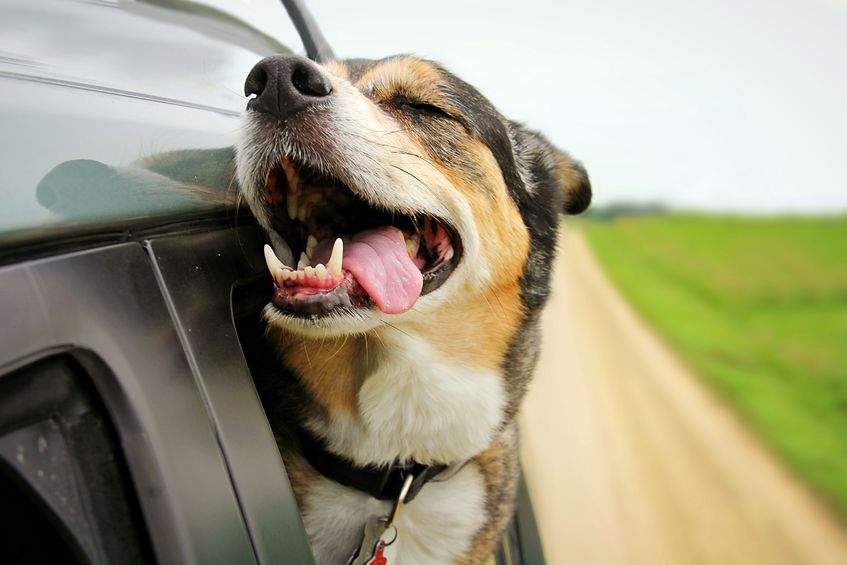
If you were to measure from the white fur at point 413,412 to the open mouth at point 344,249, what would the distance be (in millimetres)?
248

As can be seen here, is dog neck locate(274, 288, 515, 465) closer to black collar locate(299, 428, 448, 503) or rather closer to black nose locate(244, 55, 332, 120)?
black collar locate(299, 428, 448, 503)

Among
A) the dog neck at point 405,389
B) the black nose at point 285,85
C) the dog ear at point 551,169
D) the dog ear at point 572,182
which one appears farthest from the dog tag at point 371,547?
the dog ear at point 572,182

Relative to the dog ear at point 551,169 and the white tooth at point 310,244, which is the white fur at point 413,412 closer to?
the white tooth at point 310,244

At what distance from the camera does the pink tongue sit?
6.08 feet

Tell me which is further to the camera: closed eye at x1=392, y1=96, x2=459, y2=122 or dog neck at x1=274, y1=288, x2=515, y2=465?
closed eye at x1=392, y1=96, x2=459, y2=122

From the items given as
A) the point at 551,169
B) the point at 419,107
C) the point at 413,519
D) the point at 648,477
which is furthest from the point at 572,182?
the point at 648,477

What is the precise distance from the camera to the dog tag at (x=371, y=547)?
1.94 metres

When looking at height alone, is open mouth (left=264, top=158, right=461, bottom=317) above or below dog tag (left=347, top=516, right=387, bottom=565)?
above

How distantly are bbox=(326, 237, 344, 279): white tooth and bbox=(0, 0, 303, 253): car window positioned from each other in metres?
0.28

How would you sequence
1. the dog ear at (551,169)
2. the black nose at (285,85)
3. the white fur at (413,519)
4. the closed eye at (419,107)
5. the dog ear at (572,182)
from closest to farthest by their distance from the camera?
the black nose at (285,85) < the white fur at (413,519) < the closed eye at (419,107) < the dog ear at (551,169) < the dog ear at (572,182)

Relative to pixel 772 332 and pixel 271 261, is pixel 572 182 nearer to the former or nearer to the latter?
pixel 271 261

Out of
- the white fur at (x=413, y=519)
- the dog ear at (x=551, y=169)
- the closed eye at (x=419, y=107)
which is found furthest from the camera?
the dog ear at (x=551, y=169)

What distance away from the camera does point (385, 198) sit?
2.05 meters

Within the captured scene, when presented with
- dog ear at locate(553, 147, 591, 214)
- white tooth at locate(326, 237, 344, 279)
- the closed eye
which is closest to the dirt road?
dog ear at locate(553, 147, 591, 214)
